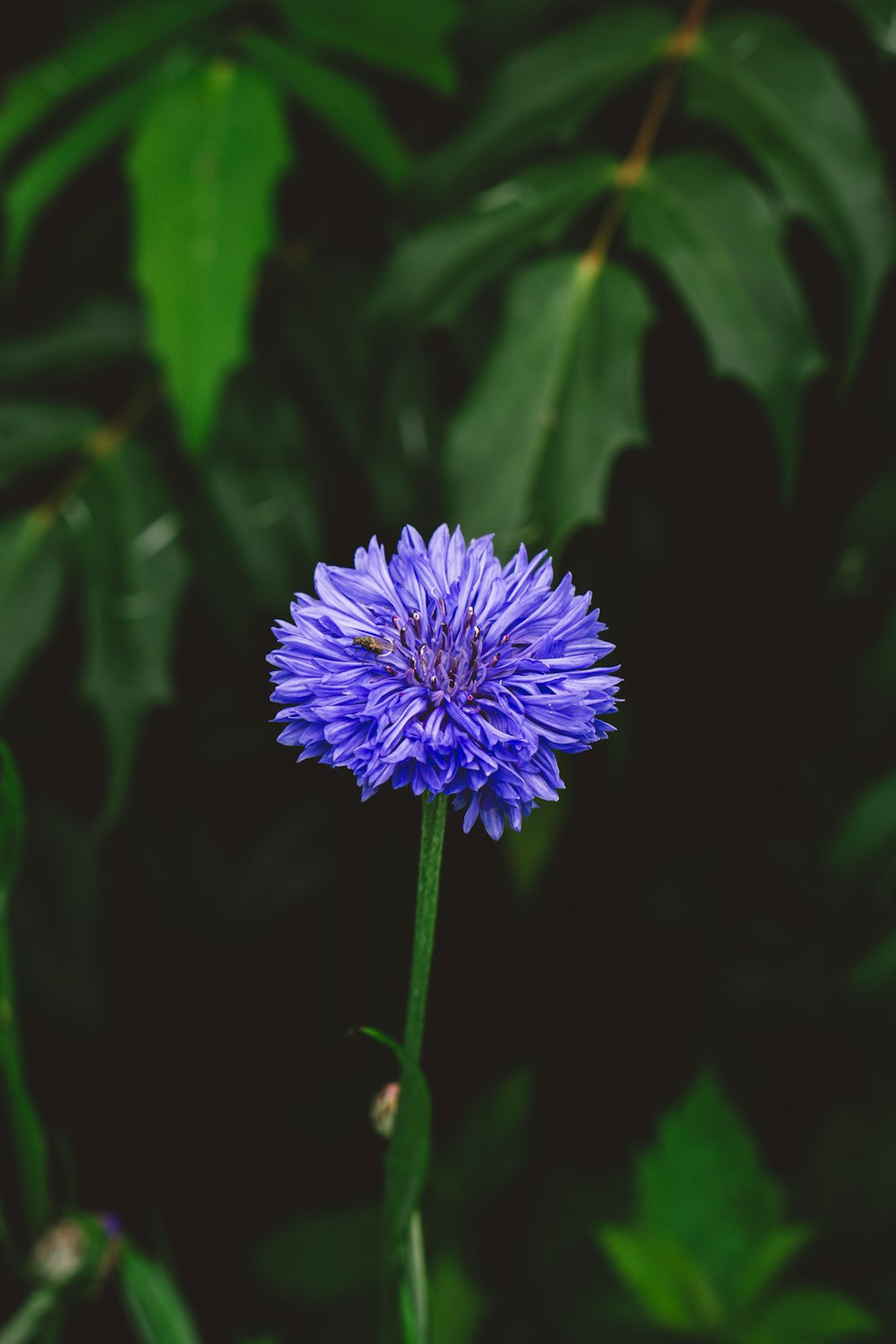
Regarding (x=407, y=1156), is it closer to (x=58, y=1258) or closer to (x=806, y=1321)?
(x=58, y=1258)

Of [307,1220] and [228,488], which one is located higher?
[228,488]

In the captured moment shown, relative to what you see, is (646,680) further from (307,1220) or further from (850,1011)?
(307,1220)

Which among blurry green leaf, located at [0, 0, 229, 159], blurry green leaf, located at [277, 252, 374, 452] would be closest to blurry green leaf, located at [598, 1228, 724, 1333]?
blurry green leaf, located at [277, 252, 374, 452]

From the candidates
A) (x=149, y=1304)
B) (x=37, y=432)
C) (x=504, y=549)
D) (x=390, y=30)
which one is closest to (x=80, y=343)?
(x=37, y=432)

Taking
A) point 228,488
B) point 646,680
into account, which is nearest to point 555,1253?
point 646,680

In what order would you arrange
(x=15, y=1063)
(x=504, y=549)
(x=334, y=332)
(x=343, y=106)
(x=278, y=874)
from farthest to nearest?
(x=278, y=874) → (x=334, y=332) → (x=343, y=106) → (x=504, y=549) → (x=15, y=1063)

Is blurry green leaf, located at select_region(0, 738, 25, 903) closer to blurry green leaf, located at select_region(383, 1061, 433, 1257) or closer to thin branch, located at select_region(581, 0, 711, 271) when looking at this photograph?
blurry green leaf, located at select_region(383, 1061, 433, 1257)
